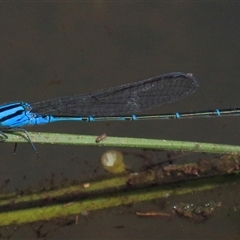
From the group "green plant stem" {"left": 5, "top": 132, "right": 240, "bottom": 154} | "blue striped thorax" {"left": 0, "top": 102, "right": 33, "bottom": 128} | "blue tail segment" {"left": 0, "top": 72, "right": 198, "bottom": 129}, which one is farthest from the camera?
"blue tail segment" {"left": 0, "top": 72, "right": 198, "bottom": 129}

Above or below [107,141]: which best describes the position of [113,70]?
above

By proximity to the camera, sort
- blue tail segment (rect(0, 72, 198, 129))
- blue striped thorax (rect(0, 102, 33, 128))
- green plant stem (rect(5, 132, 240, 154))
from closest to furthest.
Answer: green plant stem (rect(5, 132, 240, 154)) < blue striped thorax (rect(0, 102, 33, 128)) < blue tail segment (rect(0, 72, 198, 129))

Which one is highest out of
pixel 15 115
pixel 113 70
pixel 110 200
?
pixel 113 70

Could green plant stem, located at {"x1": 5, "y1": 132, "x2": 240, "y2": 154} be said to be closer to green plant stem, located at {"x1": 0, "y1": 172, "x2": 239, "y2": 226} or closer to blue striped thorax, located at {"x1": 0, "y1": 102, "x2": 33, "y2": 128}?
blue striped thorax, located at {"x1": 0, "y1": 102, "x2": 33, "y2": 128}

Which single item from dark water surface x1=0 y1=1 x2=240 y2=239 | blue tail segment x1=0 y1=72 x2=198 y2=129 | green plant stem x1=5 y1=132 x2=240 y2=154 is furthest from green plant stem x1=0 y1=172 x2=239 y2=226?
green plant stem x1=5 y1=132 x2=240 y2=154

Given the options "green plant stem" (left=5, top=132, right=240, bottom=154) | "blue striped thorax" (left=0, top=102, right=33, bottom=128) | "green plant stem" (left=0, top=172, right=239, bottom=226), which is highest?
"blue striped thorax" (left=0, top=102, right=33, bottom=128)

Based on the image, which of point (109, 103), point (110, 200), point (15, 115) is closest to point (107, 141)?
point (109, 103)

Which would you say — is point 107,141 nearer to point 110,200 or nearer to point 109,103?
point 109,103

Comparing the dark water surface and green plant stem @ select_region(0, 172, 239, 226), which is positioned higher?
the dark water surface

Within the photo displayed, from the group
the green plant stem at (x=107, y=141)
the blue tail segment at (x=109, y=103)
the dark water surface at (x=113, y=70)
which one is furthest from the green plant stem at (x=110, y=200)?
the green plant stem at (x=107, y=141)

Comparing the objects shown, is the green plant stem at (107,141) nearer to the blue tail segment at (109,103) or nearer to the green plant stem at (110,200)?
the blue tail segment at (109,103)

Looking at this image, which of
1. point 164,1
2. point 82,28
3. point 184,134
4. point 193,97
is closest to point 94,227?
point 184,134
